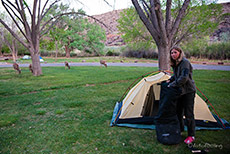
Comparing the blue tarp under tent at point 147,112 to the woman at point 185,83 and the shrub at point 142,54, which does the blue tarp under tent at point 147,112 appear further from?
the shrub at point 142,54

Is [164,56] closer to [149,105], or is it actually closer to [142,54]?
[149,105]

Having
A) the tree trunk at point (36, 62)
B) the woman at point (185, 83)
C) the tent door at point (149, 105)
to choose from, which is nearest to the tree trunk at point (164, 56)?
the tent door at point (149, 105)

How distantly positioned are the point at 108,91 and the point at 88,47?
104ft

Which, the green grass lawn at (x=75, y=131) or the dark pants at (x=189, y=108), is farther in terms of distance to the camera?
the green grass lawn at (x=75, y=131)

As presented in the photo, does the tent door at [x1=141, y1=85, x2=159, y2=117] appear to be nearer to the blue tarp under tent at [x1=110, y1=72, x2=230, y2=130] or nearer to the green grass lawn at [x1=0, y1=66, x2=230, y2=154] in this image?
the blue tarp under tent at [x1=110, y1=72, x2=230, y2=130]

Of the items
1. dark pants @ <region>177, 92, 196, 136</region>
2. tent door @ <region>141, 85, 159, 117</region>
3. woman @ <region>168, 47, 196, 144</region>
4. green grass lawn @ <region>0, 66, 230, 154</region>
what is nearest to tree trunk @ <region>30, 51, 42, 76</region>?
green grass lawn @ <region>0, 66, 230, 154</region>

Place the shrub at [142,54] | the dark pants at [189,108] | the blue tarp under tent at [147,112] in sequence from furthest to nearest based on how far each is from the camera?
the shrub at [142,54] → the blue tarp under tent at [147,112] → the dark pants at [189,108]

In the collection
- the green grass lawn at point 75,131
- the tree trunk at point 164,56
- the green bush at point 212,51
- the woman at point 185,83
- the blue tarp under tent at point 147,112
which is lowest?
the green grass lawn at point 75,131

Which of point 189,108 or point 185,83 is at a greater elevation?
point 185,83

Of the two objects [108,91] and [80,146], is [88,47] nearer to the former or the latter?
[108,91]

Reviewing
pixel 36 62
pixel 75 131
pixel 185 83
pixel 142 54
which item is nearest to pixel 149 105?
pixel 185 83

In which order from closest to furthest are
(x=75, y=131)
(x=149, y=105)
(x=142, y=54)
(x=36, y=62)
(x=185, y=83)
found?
(x=185, y=83) < (x=75, y=131) < (x=149, y=105) < (x=36, y=62) < (x=142, y=54)

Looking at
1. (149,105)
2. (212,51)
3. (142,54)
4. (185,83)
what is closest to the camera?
(185,83)

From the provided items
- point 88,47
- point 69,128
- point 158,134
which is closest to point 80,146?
point 69,128
